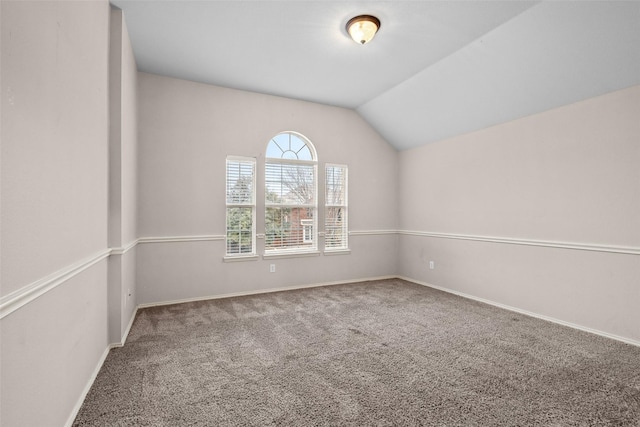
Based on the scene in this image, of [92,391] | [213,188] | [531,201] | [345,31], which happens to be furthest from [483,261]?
[92,391]

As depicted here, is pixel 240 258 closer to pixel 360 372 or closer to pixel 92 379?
pixel 92 379

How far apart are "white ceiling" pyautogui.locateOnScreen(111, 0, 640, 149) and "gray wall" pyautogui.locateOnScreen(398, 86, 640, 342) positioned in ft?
0.99

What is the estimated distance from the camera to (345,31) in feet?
10.2

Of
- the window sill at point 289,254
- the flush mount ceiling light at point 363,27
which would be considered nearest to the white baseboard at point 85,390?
the window sill at point 289,254

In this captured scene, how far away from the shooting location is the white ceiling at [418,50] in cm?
271

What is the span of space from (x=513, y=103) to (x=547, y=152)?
2.22 feet

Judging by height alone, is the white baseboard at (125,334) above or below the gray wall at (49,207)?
below

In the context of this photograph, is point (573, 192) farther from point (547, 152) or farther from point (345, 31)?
point (345, 31)

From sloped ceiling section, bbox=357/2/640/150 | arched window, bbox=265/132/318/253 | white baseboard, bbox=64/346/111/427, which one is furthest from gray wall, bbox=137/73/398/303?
white baseboard, bbox=64/346/111/427

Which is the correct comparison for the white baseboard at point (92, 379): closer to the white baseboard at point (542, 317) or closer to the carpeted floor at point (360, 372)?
the carpeted floor at point (360, 372)

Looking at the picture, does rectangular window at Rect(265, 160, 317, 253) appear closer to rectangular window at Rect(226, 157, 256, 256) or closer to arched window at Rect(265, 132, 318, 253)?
arched window at Rect(265, 132, 318, 253)

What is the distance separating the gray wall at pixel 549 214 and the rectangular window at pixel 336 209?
1.37 m

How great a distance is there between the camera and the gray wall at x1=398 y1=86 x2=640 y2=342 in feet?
9.80

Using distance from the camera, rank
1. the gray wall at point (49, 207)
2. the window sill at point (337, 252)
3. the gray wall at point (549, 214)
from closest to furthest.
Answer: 1. the gray wall at point (49, 207)
2. the gray wall at point (549, 214)
3. the window sill at point (337, 252)
